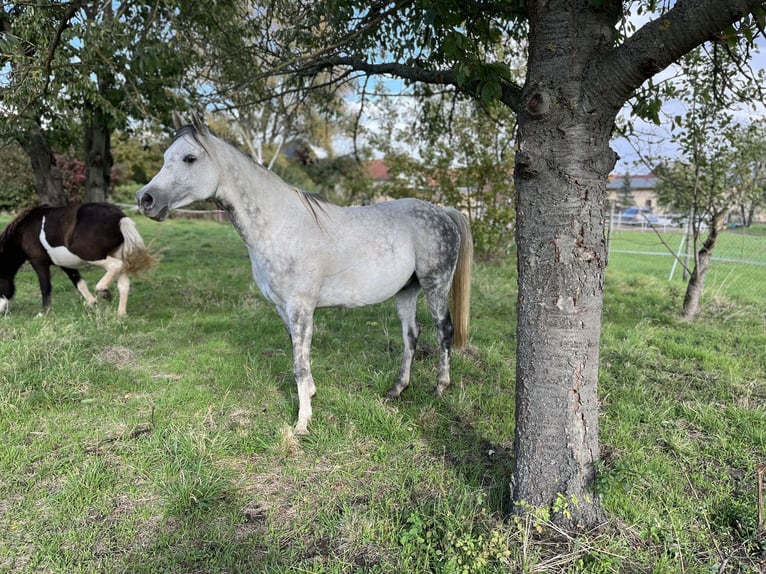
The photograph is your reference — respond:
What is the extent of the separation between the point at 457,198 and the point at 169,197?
7895 millimetres

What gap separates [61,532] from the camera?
2.04 meters

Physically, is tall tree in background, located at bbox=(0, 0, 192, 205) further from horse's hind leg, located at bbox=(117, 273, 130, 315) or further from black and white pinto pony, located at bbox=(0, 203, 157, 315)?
horse's hind leg, located at bbox=(117, 273, 130, 315)

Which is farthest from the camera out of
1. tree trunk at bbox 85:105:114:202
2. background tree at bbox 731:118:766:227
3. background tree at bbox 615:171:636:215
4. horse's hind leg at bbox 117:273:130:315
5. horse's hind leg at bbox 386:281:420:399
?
background tree at bbox 615:171:636:215

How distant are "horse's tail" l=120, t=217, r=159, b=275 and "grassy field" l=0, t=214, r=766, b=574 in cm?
102

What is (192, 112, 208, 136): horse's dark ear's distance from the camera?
2555 millimetres

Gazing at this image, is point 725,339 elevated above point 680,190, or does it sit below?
below

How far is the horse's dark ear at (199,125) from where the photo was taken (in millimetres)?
2555

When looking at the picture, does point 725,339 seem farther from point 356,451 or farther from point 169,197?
point 169,197

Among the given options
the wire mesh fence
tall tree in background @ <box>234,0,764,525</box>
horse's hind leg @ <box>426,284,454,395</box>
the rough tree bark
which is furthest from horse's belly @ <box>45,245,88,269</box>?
the wire mesh fence

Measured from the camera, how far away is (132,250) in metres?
5.61

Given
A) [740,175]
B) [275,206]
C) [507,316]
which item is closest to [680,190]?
[740,175]

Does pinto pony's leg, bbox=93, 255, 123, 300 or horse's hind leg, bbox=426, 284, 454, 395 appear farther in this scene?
pinto pony's leg, bbox=93, 255, 123, 300

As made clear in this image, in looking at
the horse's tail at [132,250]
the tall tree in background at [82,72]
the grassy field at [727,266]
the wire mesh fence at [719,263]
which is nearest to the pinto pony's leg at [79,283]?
the horse's tail at [132,250]

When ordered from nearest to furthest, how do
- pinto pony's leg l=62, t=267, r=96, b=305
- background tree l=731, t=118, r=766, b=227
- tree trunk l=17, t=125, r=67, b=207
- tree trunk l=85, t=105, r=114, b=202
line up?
background tree l=731, t=118, r=766, b=227
pinto pony's leg l=62, t=267, r=96, b=305
tree trunk l=17, t=125, r=67, b=207
tree trunk l=85, t=105, r=114, b=202
